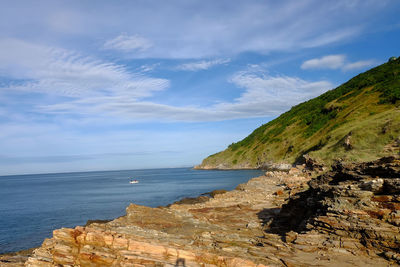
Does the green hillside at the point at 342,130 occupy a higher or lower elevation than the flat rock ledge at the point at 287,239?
higher

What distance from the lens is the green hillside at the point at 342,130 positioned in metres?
59.0

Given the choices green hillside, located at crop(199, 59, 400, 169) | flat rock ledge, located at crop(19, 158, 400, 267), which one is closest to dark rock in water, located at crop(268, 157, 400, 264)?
flat rock ledge, located at crop(19, 158, 400, 267)

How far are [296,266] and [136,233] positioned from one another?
7817 millimetres

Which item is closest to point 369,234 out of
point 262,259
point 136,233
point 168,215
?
point 262,259

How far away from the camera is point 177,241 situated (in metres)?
13.9

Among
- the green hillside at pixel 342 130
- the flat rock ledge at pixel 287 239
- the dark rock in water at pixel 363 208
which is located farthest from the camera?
the green hillside at pixel 342 130

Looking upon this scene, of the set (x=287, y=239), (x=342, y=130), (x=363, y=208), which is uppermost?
(x=342, y=130)

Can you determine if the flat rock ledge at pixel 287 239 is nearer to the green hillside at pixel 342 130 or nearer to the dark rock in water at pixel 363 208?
the dark rock in water at pixel 363 208

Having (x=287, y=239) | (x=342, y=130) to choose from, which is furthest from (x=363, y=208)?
(x=342, y=130)

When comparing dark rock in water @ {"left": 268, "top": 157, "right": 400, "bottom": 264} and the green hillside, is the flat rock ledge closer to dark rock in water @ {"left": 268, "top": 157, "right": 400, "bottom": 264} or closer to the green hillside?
dark rock in water @ {"left": 268, "top": 157, "right": 400, "bottom": 264}

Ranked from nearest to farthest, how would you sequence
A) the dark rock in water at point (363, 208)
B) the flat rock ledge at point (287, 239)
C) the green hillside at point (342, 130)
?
the flat rock ledge at point (287, 239) < the dark rock in water at point (363, 208) < the green hillside at point (342, 130)

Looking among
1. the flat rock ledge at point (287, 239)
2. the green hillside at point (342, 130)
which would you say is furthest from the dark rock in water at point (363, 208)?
the green hillside at point (342, 130)

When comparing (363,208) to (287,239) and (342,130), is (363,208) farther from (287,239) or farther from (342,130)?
(342,130)

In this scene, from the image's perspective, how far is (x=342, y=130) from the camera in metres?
79.0
